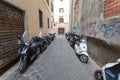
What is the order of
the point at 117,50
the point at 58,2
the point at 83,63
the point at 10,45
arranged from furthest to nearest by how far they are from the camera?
1. the point at 58,2
2. the point at 83,63
3. the point at 10,45
4. the point at 117,50

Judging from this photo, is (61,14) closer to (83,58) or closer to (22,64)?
(83,58)

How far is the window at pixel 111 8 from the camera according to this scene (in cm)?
304

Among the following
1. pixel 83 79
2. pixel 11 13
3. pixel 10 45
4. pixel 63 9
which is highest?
pixel 63 9

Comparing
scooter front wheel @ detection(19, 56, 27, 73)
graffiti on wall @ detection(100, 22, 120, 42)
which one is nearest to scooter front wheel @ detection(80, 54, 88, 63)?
graffiti on wall @ detection(100, 22, 120, 42)

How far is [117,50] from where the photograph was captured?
9.57ft

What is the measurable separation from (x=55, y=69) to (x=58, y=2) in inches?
1002

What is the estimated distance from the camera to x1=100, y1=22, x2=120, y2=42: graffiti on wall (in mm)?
2905

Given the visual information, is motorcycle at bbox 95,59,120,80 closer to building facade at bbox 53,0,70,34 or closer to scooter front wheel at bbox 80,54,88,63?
scooter front wheel at bbox 80,54,88,63

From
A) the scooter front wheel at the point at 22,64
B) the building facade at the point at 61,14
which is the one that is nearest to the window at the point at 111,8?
the scooter front wheel at the point at 22,64

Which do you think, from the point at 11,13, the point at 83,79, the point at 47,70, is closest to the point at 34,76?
the point at 47,70

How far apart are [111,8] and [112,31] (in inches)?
28.3

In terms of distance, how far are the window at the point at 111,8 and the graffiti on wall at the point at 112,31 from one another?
32cm

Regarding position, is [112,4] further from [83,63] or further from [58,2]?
[58,2]

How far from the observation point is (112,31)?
3.18m
